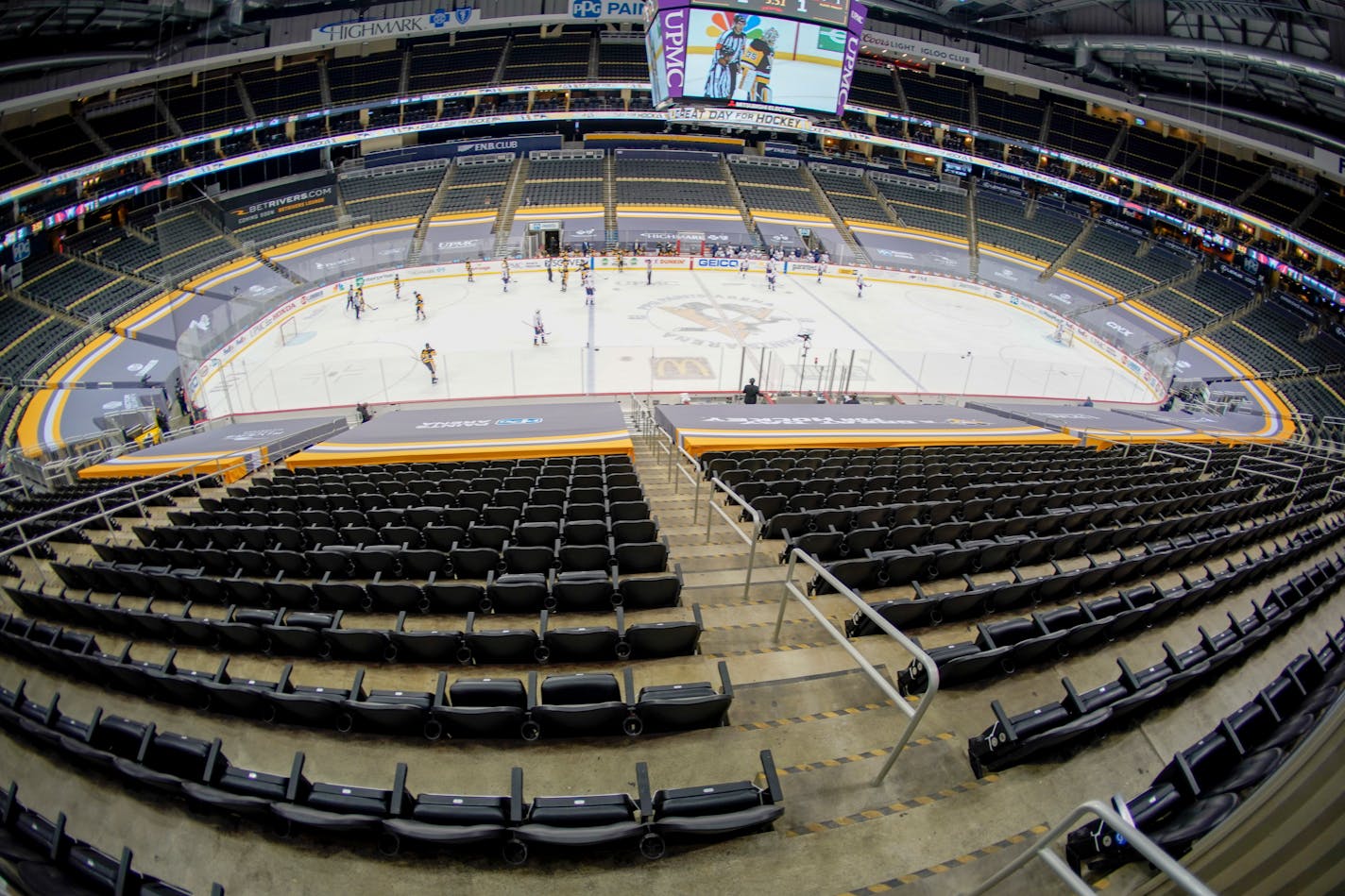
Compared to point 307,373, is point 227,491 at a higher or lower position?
lower

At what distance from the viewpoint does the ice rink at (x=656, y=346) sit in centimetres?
2248

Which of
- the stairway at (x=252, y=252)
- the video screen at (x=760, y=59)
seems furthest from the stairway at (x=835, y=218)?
the stairway at (x=252, y=252)

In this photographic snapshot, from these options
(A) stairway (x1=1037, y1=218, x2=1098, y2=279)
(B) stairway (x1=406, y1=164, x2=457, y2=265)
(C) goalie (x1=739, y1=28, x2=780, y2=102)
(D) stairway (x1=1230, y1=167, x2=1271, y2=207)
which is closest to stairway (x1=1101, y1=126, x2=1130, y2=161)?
(A) stairway (x1=1037, y1=218, x2=1098, y2=279)

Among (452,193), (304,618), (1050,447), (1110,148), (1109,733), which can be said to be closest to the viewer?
(1109,733)

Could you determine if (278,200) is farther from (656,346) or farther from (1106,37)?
(1106,37)

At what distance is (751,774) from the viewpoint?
416 cm

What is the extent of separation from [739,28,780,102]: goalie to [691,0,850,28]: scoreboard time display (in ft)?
2.88

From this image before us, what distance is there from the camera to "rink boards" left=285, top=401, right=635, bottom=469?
13.4 m

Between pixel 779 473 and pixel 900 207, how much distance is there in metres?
42.7

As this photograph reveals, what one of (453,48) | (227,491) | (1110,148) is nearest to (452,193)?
(453,48)

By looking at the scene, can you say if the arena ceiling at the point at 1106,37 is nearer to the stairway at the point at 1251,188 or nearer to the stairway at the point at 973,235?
the stairway at the point at 1251,188

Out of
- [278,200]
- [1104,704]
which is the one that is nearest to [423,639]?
[1104,704]

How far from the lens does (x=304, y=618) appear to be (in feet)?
18.6

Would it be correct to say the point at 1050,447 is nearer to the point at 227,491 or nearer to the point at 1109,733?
the point at 1109,733
